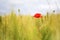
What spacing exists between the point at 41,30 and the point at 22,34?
7.1 inches

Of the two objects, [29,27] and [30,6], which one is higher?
[30,6]

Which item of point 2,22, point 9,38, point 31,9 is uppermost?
point 31,9

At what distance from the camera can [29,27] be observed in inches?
54.6

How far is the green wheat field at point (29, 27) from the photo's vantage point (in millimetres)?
1375

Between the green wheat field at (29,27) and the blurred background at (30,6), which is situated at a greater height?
the blurred background at (30,6)

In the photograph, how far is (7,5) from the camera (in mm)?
1400

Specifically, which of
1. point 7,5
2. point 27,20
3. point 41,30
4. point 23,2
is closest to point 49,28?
point 41,30

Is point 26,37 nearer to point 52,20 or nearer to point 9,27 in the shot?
point 9,27

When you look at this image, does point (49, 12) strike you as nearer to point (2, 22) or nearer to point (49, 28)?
point (49, 28)

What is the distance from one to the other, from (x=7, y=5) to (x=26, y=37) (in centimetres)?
35

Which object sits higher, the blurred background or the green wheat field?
the blurred background

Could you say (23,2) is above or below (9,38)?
above

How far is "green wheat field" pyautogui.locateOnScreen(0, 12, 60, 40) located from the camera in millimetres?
1375

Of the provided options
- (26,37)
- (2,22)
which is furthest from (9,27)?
(26,37)
